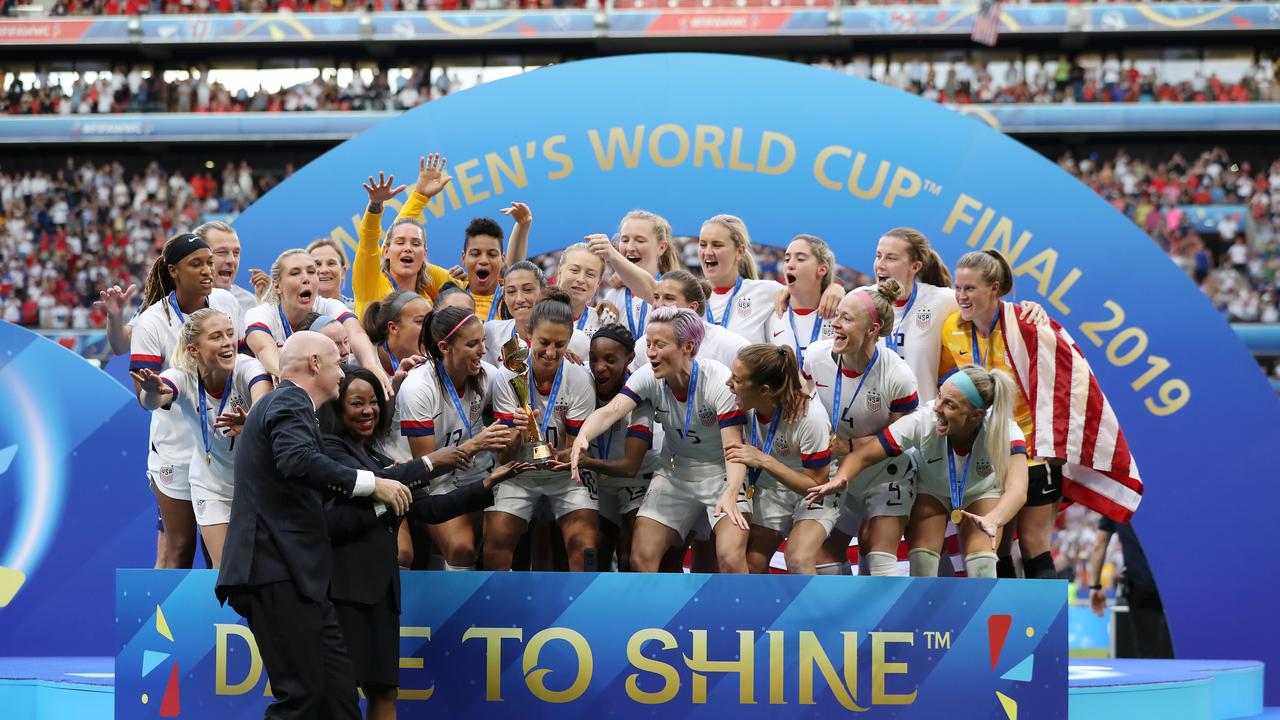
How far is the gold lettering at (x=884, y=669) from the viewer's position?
536 centimetres

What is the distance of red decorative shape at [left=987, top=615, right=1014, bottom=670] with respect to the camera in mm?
5352

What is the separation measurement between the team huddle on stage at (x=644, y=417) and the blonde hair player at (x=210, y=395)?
0.03ft

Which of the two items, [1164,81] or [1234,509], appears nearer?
[1234,509]

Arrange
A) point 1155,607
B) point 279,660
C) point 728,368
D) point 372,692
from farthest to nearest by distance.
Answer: point 1155,607 < point 728,368 < point 372,692 < point 279,660

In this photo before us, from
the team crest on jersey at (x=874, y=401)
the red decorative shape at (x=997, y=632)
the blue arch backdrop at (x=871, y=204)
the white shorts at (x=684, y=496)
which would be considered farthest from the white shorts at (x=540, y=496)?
the blue arch backdrop at (x=871, y=204)

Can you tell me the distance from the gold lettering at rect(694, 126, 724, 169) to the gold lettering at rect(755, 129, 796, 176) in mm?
261

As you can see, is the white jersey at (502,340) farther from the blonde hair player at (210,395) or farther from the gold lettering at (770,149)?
the gold lettering at (770,149)

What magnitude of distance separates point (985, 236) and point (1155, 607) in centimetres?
348

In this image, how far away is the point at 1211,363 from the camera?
321 inches

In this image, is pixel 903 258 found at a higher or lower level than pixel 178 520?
higher

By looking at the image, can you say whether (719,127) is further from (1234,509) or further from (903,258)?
(1234,509)

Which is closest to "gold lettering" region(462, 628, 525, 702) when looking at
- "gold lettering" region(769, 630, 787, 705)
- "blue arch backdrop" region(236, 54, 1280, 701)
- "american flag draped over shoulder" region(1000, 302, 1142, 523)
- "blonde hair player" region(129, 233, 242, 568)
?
"gold lettering" region(769, 630, 787, 705)

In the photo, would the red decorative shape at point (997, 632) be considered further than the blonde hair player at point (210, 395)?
No

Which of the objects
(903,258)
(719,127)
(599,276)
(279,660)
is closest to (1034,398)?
(903,258)
